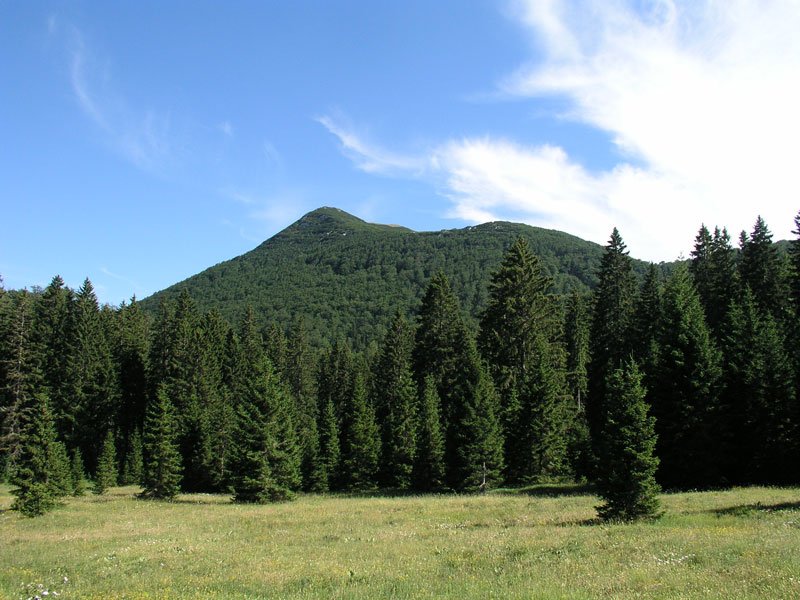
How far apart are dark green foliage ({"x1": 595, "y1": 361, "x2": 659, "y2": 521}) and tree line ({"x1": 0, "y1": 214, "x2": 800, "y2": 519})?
0.08 meters

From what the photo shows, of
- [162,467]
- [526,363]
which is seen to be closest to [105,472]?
[162,467]

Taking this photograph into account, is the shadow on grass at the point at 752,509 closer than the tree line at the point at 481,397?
Yes

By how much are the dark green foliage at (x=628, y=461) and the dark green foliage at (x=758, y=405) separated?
1602 cm

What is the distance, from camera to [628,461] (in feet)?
68.9

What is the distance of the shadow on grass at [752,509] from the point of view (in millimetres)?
20191

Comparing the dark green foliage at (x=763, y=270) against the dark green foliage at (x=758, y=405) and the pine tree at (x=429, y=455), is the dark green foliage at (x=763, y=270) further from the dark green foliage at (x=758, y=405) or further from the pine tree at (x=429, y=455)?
the pine tree at (x=429, y=455)

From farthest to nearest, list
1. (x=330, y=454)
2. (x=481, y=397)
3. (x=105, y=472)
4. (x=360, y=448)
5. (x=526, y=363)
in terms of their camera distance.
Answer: (x=330, y=454), (x=360, y=448), (x=105, y=472), (x=526, y=363), (x=481, y=397)

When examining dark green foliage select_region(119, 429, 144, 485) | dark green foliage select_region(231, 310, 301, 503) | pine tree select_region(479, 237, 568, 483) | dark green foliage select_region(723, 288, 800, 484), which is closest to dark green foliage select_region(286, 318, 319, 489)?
dark green foliage select_region(119, 429, 144, 485)

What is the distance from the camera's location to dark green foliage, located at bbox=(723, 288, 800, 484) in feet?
104

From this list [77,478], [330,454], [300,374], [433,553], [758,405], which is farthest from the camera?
[300,374]

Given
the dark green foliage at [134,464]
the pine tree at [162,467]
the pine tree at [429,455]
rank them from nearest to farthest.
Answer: the pine tree at [429,455] < the pine tree at [162,467] < the dark green foliage at [134,464]

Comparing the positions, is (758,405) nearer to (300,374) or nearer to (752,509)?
(752,509)

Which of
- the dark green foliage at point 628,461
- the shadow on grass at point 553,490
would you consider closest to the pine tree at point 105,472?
the shadow on grass at point 553,490

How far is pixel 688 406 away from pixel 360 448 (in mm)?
28442
